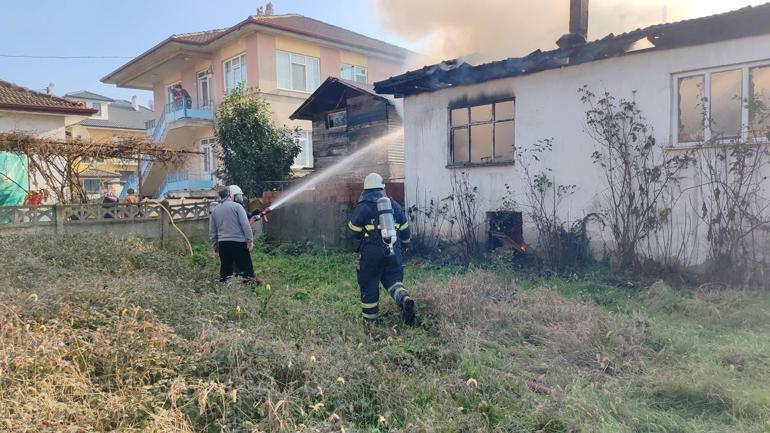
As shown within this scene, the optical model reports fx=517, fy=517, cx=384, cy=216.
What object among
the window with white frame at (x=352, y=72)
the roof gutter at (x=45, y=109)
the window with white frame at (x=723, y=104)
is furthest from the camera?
the window with white frame at (x=352, y=72)

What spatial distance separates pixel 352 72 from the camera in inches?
941

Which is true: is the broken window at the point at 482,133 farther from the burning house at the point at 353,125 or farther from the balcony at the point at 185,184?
the balcony at the point at 185,184

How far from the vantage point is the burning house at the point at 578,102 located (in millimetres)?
7324

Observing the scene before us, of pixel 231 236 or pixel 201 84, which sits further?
pixel 201 84

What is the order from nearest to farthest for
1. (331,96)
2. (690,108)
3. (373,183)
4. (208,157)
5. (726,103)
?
1. (373,183)
2. (726,103)
3. (690,108)
4. (331,96)
5. (208,157)

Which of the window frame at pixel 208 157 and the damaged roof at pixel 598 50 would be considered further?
the window frame at pixel 208 157

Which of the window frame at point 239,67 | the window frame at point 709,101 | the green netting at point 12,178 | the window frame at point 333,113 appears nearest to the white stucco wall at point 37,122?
the green netting at point 12,178

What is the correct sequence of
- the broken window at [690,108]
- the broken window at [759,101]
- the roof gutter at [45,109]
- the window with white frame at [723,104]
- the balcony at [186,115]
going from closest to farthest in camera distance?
the broken window at [759,101]
the window with white frame at [723,104]
the broken window at [690,108]
the roof gutter at [45,109]
the balcony at [186,115]

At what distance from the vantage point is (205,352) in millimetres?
3809

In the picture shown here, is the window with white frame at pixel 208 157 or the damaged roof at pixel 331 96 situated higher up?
the damaged roof at pixel 331 96

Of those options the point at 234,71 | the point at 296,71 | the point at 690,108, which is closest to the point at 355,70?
the point at 296,71

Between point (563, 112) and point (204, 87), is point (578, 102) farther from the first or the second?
point (204, 87)

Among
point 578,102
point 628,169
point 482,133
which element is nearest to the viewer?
point 628,169

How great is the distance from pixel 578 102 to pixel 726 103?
2111 millimetres
